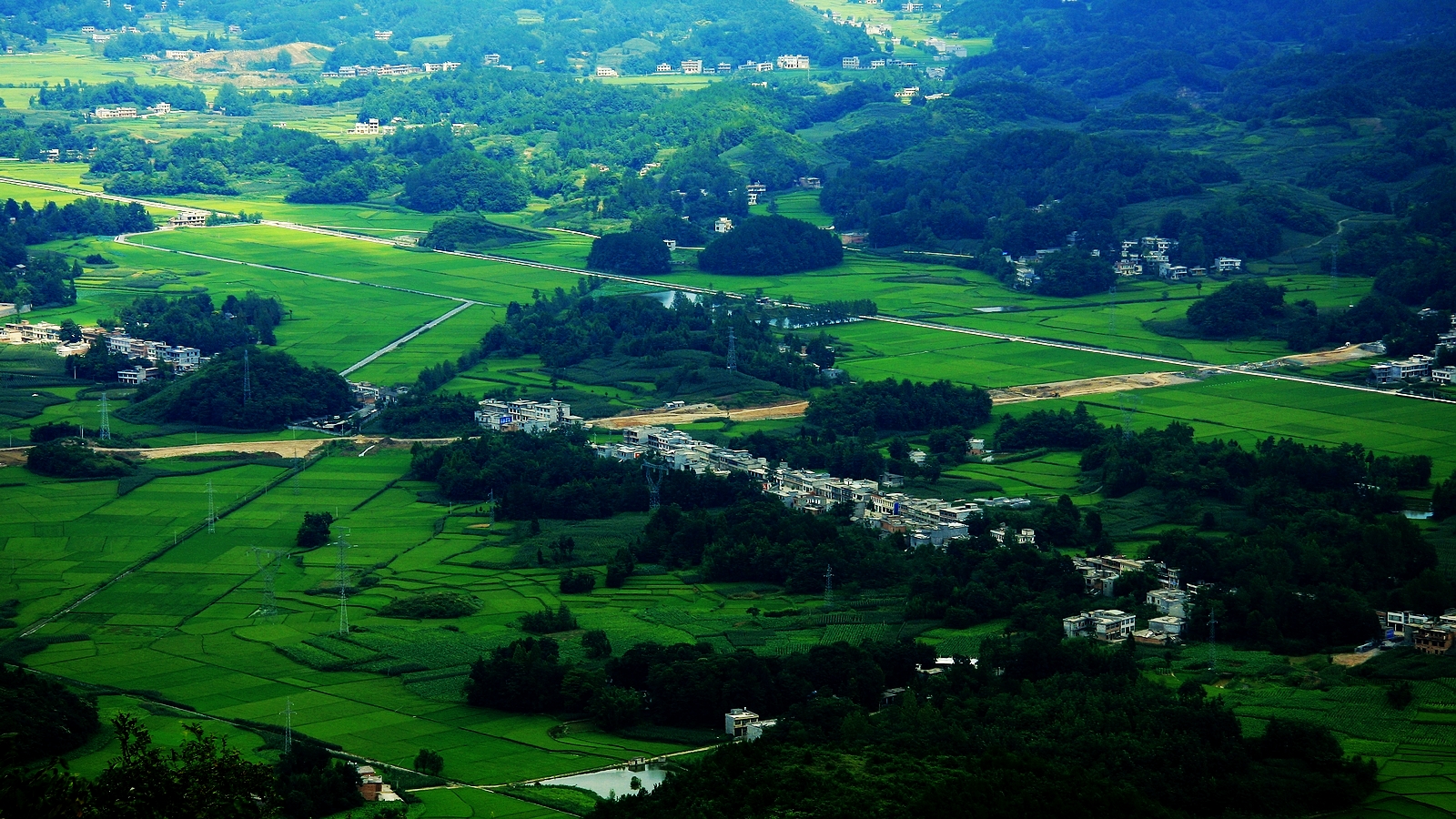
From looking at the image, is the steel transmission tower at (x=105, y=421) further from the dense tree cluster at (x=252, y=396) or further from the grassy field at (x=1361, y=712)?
the grassy field at (x=1361, y=712)

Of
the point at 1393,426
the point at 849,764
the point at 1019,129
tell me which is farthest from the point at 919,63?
the point at 849,764

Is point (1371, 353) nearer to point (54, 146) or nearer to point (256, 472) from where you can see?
point (256, 472)

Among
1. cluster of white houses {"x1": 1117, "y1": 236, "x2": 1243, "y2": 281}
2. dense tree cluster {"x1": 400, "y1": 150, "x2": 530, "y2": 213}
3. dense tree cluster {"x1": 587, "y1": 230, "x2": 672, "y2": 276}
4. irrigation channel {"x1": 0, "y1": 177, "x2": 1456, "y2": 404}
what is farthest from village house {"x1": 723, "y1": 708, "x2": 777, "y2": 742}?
dense tree cluster {"x1": 400, "y1": 150, "x2": 530, "y2": 213}

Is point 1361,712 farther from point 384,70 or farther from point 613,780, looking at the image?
point 384,70

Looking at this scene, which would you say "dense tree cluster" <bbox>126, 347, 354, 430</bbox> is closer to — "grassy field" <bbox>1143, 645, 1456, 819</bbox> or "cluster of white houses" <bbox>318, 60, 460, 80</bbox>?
"grassy field" <bbox>1143, 645, 1456, 819</bbox>

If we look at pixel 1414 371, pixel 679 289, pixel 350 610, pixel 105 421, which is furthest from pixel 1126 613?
pixel 679 289
